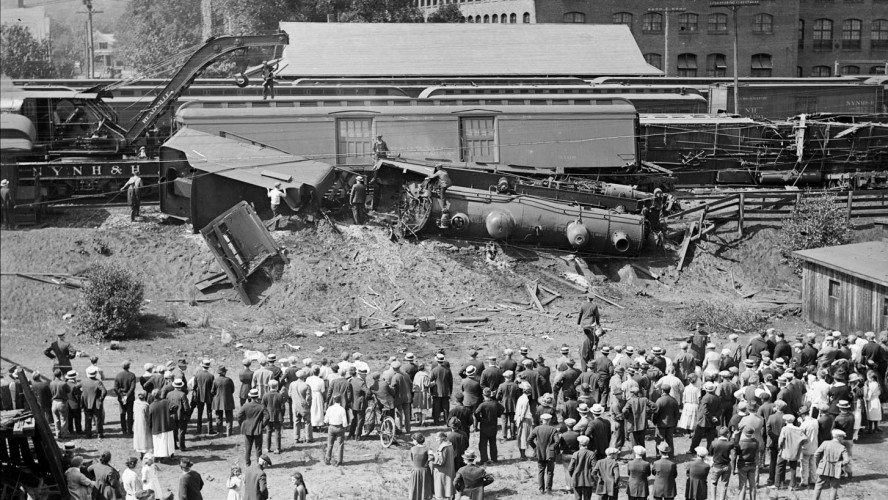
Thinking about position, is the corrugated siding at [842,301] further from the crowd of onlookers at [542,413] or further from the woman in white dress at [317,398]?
the woman in white dress at [317,398]

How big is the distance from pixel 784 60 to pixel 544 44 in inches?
864

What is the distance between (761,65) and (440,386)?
50340 mm

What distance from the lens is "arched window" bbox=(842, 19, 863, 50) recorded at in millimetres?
70812

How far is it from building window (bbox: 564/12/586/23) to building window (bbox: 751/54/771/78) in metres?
10.8

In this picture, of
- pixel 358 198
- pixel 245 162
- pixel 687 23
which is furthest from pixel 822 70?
pixel 245 162

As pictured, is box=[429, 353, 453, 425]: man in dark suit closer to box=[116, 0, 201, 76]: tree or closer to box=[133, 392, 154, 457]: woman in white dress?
box=[133, 392, 154, 457]: woman in white dress

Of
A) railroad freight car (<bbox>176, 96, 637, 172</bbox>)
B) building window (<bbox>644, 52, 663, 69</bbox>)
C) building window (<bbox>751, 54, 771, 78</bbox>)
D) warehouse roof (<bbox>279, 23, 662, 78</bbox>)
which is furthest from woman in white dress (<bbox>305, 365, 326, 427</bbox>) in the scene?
building window (<bbox>751, 54, 771, 78</bbox>)

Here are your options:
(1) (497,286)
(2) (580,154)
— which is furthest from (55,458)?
(2) (580,154)

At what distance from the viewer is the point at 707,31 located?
65750mm

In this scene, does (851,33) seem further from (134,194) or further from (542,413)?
(542,413)

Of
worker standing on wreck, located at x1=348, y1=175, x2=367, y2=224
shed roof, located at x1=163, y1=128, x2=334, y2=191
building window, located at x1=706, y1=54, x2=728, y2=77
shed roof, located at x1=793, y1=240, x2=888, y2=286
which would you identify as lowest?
shed roof, located at x1=793, y1=240, x2=888, y2=286

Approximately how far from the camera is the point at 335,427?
19906 mm

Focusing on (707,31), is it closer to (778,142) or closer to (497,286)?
(778,142)

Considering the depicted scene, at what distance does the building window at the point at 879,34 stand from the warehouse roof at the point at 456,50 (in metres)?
24.9
